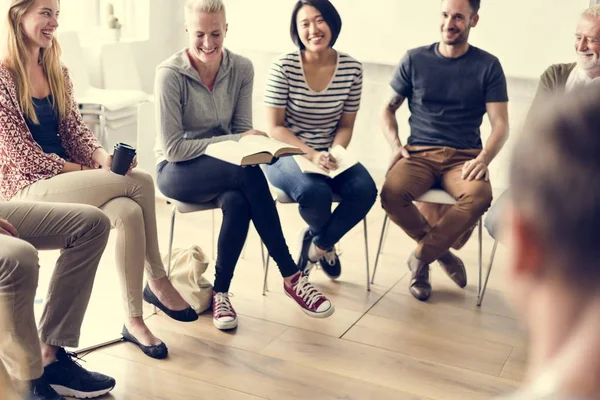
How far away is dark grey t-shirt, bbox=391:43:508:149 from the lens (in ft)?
10.3

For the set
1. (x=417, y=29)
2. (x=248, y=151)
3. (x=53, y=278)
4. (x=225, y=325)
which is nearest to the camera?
(x=53, y=278)

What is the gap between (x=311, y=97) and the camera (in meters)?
3.11

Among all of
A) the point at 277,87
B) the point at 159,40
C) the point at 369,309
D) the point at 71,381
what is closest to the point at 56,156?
the point at 71,381

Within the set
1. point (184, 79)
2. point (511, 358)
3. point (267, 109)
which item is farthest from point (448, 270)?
point (184, 79)

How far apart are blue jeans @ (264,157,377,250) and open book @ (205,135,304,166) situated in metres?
0.19

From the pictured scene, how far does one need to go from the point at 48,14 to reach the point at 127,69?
2496 mm

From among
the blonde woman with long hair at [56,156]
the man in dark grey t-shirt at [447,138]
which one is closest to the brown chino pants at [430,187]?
the man in dark grey t-shirt at [447,138]

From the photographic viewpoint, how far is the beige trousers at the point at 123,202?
7.95 ft

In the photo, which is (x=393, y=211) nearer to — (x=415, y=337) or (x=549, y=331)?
(x=415, y=337)

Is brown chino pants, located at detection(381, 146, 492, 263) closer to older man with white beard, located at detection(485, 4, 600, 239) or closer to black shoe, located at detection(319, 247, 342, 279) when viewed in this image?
older man with white beard, located at detection(485, 4, 600, 239)

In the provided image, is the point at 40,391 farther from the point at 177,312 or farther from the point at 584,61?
the point at 584,61

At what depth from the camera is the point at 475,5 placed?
3.14m

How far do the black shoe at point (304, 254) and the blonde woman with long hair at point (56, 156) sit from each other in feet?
2.15

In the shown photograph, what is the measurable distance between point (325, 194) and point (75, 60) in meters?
2.26
